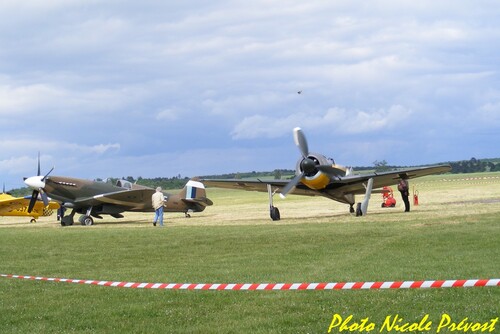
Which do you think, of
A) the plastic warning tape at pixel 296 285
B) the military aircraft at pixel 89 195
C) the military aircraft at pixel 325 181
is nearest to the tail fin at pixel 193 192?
the military aircraft at pixel 89 195

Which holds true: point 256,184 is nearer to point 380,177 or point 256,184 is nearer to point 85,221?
point 380,177

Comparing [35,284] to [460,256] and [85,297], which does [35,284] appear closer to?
[85,297]

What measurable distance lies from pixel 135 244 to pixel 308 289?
945cm

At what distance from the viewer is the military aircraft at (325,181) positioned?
1124 inches

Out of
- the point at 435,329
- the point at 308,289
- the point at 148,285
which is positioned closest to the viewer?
the point at 435,329

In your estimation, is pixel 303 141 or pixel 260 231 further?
pixel 303 141

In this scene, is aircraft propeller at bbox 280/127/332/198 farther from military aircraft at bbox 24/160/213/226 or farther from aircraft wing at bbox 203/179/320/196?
military aircraft at bbox 24/160/213/226

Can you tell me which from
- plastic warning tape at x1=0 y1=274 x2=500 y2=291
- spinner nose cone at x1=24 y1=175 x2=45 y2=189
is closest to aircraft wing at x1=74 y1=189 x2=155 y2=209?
spinner nose cone at x1=24 y1=175 x2=45 y2=189

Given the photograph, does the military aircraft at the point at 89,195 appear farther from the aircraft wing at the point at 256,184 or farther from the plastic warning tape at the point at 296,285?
the plastic warning tape at the point at 296,285

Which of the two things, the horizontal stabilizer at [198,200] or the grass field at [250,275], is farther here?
the horizontal stabilizer at [198,200]

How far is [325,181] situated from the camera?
29094 mm

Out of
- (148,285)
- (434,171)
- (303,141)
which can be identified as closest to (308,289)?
(148,285)

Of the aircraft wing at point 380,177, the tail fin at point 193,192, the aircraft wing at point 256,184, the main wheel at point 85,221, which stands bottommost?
the main wheel at point 85,221

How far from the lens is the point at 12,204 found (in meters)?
36.3
